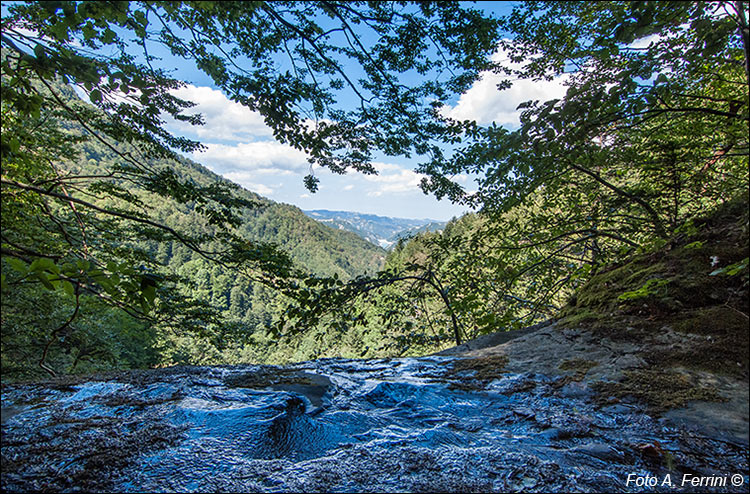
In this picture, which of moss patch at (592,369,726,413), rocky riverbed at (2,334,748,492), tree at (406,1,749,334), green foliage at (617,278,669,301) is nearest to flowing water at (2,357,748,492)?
rocky riverbed at (2,334,748,492)

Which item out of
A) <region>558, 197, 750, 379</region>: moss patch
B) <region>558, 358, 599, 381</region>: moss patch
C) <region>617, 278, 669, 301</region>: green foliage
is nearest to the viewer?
<region>558, 197, 750, 379</region>: moss patch

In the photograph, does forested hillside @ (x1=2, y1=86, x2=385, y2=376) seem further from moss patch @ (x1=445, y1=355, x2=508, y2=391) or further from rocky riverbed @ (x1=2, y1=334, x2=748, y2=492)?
moss patch @ (x1=445, y1=355, x2=508, y2=391)

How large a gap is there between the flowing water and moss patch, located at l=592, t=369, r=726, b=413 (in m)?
0.14

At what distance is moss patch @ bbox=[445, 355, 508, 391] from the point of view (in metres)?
2.81

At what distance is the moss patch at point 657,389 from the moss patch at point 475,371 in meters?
0.83

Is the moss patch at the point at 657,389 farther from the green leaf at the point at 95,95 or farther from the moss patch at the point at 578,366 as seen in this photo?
the green leaf at the point at 95,95

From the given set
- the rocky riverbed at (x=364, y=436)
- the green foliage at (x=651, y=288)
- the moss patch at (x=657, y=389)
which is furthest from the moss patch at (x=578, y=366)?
the green foliage at (x=651, y=288)

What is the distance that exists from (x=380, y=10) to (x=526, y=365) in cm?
399

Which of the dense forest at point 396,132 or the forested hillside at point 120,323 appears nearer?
the dense forest at point 396,132

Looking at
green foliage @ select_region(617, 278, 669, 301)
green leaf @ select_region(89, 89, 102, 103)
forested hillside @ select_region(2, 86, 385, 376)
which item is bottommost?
forested hillside @ select_region(2, 86, 385, 376)

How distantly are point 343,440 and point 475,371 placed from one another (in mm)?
1679

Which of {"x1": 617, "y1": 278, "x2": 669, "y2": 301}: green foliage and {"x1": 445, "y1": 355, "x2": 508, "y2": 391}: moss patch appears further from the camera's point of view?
{"x1": 617, "y1": 278, "x2": 669, "y2": 301}: green foliage

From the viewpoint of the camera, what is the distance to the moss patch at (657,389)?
6.26ft

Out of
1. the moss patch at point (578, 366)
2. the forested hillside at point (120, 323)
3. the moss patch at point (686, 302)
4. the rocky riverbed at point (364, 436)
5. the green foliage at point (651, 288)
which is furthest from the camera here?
the forested hillside at point (120, 323)
